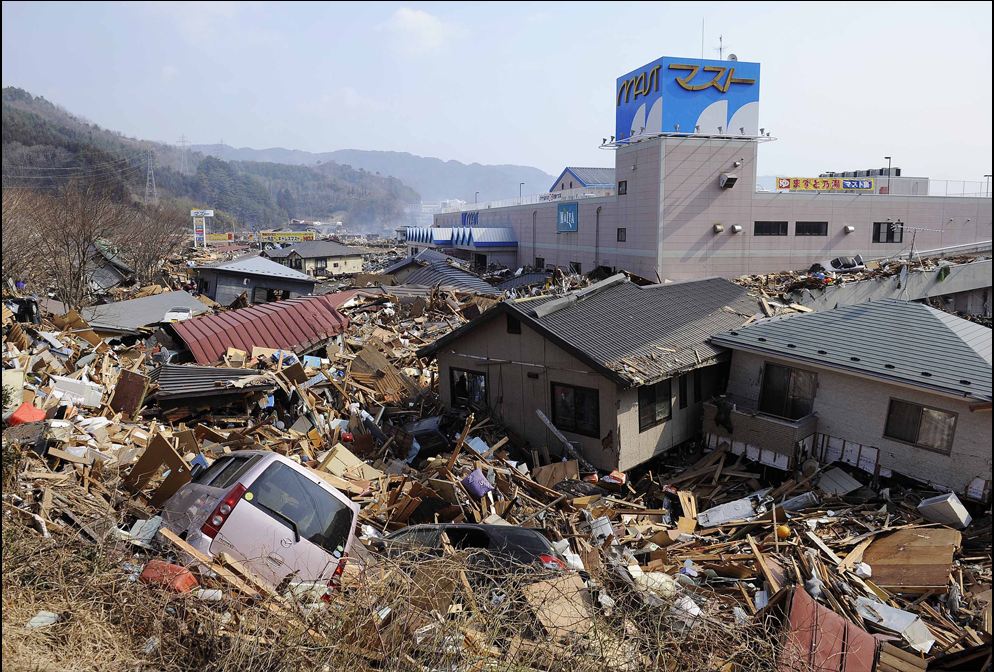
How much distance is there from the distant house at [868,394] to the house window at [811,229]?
23367 mm

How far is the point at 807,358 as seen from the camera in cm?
1298

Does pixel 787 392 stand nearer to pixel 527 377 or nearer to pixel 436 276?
pixel 527 377

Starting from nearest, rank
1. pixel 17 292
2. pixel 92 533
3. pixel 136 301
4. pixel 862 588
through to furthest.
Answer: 1. pixel 92 533
2. pixel 862 588
3. pixel 136 301
4. pixel 17 292

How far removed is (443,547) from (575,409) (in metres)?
5.88

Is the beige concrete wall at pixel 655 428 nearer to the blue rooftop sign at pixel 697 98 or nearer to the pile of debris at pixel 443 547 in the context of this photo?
the pile of debris at pixel 443 547

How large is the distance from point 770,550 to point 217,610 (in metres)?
7.81

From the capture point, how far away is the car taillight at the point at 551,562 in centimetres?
752

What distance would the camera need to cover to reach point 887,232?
36406mm

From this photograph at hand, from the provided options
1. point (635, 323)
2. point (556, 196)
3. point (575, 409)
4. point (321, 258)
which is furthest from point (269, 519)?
point (556, 196)

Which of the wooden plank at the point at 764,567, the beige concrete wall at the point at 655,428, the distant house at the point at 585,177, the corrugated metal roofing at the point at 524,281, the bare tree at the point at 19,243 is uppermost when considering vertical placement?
the distant house at the point at 585,177

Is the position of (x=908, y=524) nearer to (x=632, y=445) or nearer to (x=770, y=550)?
(x=770, y=550)

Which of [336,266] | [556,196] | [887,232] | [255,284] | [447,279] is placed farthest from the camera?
[556,196]

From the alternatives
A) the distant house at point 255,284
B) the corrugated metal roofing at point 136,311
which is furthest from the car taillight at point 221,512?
the distant house at point 255,284

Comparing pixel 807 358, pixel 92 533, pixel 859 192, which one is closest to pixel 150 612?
pixel 92 533
